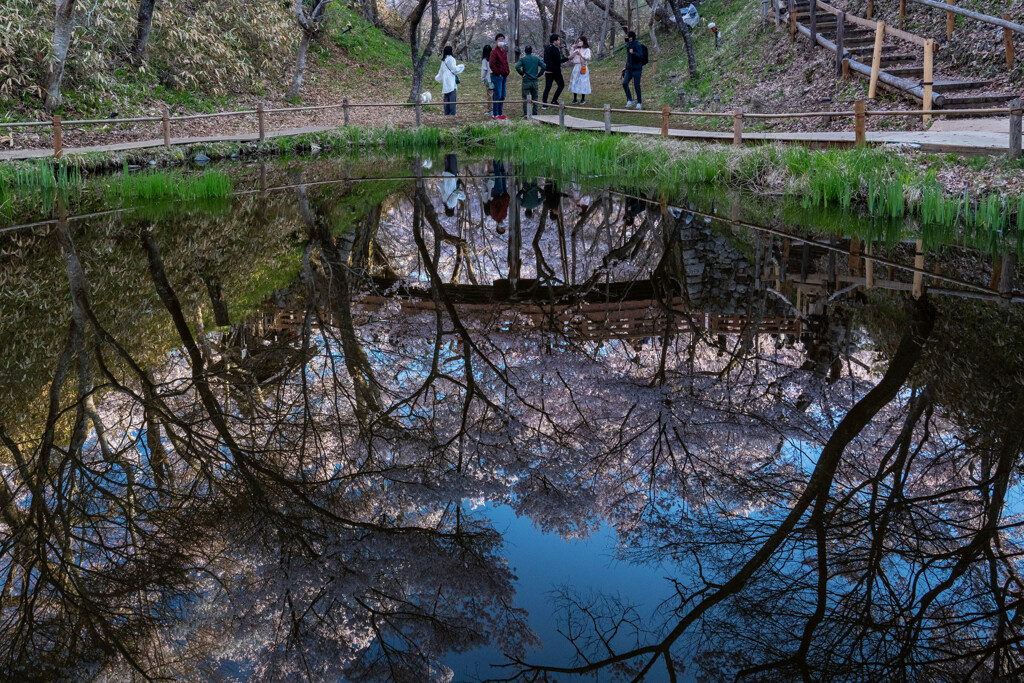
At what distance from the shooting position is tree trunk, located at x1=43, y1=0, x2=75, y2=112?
16.0 metres

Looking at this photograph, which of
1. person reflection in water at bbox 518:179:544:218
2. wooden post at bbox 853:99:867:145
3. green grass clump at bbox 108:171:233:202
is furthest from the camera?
person reflection in water at bbox 518:179:544:218

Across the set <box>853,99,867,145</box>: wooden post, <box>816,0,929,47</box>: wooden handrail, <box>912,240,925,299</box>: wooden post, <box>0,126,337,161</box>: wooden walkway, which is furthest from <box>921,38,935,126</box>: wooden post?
<box>0,126,337,161</box>: wooden walkway

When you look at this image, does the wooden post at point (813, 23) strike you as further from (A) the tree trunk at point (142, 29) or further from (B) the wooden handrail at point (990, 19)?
(A) the tree trunk at point (142, 29)

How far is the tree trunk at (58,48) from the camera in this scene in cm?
1600

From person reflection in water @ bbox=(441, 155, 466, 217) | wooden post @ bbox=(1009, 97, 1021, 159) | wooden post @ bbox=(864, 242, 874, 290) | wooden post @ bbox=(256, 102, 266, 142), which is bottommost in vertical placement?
wooden post @ bbox=(864, 242, 874, 290)

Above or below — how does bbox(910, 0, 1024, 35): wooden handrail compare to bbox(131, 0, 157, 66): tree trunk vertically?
below

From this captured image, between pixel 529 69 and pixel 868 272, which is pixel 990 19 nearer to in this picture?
pixel 868 272

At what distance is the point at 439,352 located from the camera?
6711 millimetres

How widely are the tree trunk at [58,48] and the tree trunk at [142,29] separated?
11.7 ft

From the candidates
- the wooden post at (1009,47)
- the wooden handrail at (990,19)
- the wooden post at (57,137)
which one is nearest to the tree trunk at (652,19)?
the wooden handrail at (990,19)

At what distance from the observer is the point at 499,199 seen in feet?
44.7

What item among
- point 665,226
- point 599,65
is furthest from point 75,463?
point 599,65

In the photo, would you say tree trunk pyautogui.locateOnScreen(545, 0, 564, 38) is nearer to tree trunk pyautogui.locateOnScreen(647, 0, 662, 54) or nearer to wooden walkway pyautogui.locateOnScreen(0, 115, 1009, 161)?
tree trunk pyautogui.locateOnScreen(647, 0, 662, 54)

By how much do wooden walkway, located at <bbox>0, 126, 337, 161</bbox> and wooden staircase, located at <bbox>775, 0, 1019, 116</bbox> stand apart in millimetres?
12341
